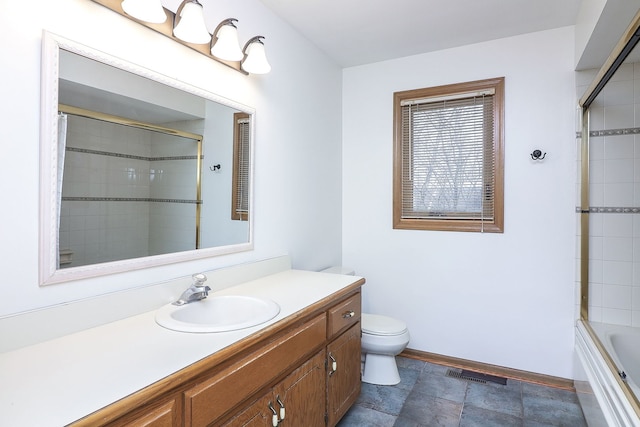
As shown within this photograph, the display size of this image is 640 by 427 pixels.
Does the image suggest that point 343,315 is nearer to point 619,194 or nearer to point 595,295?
point 595,295

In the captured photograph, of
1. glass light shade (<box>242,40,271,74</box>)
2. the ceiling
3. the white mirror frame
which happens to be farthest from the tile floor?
the ceiling

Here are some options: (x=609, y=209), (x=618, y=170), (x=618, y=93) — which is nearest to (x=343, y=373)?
(x=609, y=209)

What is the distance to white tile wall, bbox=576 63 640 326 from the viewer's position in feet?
7.32

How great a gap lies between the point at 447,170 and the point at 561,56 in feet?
3.35

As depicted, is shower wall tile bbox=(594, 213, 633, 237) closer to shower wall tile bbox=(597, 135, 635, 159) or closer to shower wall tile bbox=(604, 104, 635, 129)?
shower wall tile bbox=(597, 135, 635, 159)

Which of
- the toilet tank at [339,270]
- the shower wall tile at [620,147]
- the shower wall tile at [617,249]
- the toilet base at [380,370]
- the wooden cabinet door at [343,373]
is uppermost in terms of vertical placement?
the shower wall tile at [620,147]

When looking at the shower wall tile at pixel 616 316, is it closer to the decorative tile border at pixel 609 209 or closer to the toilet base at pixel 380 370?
the decorative tile border at pixel 609 209

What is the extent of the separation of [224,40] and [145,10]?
1.36 feet

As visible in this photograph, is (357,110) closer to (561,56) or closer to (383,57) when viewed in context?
(383,57)

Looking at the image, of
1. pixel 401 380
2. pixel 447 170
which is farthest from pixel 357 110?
pixel 401 380

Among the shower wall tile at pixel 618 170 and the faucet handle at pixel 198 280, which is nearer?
the faucet handle at pixel 198 280

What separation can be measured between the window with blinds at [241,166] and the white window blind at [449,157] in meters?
1.40

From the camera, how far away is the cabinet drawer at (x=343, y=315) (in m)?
1.75

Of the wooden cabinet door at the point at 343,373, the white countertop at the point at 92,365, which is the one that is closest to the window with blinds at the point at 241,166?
the white countertop at the point at 92,365
